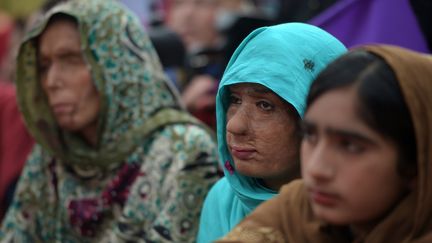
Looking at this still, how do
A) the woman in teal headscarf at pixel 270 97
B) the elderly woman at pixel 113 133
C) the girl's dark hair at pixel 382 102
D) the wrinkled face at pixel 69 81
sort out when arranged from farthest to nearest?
the wrinkled face at pixel 69 81 < the elderly woman at pixel 113 133 < the woman in teal headscarf at pixel 270 97 < the girl's dark hair at pixel 382 102

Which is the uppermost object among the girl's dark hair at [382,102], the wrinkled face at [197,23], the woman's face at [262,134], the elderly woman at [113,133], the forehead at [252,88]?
the girl's dark hair at [382,102]

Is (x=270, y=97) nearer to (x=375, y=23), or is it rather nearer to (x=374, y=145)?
(x=374, y=145)

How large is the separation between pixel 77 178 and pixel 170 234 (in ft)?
2.14

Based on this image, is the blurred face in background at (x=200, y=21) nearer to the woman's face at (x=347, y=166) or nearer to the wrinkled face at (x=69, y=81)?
the wrinkled face at (x=69, y=81)

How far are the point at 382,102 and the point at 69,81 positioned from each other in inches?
96.2

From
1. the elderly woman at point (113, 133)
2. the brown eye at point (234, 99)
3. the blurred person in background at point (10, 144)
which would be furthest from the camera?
the blurred person in background at point (10, 144)

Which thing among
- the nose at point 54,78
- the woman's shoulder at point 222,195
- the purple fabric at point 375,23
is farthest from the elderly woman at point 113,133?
the purple fabric at point 375,23

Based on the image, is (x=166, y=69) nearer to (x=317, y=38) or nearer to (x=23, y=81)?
(x=23, y=81)

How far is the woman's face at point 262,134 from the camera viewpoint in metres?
3.29

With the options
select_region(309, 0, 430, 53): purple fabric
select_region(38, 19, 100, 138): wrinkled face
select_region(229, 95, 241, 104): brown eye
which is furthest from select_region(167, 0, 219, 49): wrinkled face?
select_region(229, 95, 241, 104): brown eye

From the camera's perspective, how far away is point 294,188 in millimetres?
2584

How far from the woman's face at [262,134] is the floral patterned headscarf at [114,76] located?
4.24 feet

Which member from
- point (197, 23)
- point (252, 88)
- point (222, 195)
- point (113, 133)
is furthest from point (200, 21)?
point (252, 88)

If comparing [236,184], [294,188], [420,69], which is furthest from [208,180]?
[420,69]
